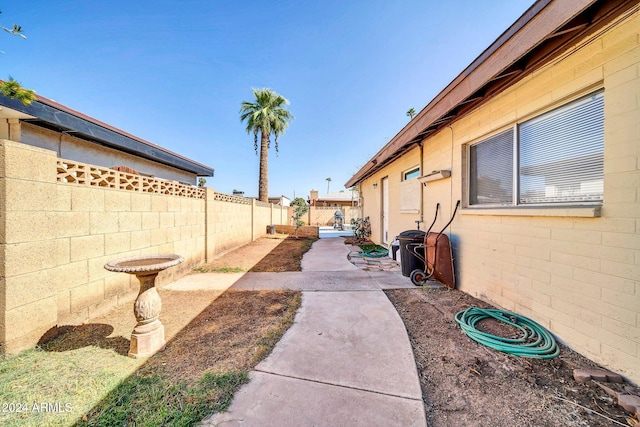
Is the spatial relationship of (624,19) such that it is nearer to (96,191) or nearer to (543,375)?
(543,375)

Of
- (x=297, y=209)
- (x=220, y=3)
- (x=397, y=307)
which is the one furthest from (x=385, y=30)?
(x=297, y=209)

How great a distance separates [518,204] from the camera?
3.11 metres

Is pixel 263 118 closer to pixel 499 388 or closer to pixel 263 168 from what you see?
pixel 263 168

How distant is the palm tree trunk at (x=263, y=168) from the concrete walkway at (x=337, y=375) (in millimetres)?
12799

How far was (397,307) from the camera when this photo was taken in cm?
346

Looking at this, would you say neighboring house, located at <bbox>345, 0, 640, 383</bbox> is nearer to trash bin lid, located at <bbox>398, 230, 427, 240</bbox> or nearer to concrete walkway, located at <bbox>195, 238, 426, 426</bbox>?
trash bin lid, located at <bbox>398, 230, 427, 240</bbox>

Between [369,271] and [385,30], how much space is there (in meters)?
7.48

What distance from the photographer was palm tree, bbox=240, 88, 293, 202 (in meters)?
15.2

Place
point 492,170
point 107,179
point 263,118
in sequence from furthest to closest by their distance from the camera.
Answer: point 263,118, point 492,170, point 107,179

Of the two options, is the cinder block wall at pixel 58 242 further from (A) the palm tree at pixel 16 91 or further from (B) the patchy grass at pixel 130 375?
(A) the palm tree at pixel 16 91

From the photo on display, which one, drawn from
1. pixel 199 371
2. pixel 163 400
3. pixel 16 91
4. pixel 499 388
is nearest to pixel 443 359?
pixel 499 388

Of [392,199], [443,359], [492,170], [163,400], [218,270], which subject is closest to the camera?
[163,400]

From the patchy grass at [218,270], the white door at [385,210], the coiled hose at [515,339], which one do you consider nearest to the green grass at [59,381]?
the patchy grass at [218,270]

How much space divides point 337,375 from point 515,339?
1964 millimetres
